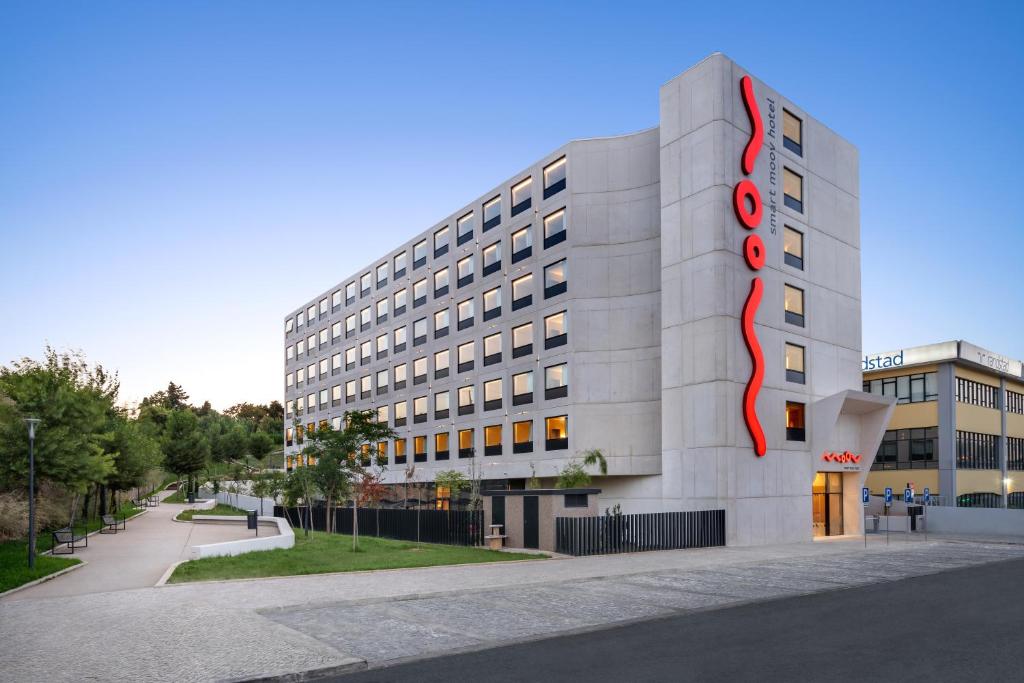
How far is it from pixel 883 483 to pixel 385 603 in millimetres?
53237

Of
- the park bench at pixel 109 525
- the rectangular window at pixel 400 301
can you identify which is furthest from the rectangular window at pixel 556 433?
the rectangular window at pixel 400 301

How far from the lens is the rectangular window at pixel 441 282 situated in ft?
194

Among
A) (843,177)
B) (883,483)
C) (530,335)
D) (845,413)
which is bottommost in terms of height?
(883,483)

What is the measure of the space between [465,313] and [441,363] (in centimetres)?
514

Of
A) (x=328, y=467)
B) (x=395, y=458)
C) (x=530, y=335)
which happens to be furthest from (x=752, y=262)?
(x=395, y=458)

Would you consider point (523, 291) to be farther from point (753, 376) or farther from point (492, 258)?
point (753, 376)

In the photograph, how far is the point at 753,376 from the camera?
3428cm

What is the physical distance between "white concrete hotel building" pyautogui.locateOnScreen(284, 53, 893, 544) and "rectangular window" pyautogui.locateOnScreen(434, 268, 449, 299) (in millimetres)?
1610

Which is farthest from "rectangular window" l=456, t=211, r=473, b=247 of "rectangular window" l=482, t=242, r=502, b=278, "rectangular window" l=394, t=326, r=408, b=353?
"rectangular window" l=394, t=326, r=408, b=353

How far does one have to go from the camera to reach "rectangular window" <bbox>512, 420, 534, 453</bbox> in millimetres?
47500

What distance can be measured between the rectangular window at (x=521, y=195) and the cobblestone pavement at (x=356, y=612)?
97.1 ft

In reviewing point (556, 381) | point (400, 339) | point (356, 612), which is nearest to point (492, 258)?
point (556, 381)

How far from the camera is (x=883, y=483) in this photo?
59.0 m

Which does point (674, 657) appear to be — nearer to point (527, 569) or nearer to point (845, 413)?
point (527, 569)
